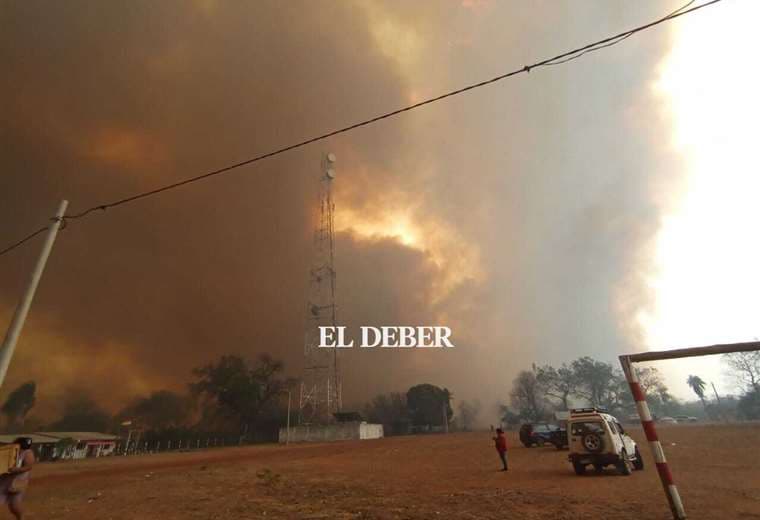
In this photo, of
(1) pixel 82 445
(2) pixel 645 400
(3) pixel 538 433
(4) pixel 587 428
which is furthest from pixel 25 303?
(1) pixel 82 445

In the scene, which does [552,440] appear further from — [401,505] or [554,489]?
[401,505]

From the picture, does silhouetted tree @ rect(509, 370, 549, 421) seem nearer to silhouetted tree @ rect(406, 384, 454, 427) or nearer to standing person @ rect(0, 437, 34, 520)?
silhouetted tree @ rect(406, 384, 454, 427)

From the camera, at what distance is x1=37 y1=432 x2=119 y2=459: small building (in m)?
50.9

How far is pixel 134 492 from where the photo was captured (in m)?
14.5

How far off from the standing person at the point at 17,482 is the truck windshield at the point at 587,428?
15.9 m

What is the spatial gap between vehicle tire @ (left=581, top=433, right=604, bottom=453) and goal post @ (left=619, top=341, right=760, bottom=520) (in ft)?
19.0

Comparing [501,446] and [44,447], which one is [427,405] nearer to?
[44,447]

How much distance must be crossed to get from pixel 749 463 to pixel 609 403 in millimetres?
103035

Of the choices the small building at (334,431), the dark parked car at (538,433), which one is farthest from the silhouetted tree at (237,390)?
the dark parked car at (538,433)

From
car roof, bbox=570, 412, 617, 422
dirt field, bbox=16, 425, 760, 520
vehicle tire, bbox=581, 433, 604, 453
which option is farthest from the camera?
car roof, bbox=570, 412, 617, 422

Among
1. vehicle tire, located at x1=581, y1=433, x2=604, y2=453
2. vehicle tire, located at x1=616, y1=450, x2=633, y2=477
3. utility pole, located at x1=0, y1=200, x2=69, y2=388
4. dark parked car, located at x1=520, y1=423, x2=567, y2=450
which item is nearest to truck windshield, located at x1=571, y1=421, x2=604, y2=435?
vehicle tire, located at x1=581, y1=433, x2=604, y2=453

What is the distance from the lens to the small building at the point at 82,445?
2004 inches

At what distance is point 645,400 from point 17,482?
1408 centimetres

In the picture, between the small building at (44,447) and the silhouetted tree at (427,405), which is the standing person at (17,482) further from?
the silhouetted tree at (427,405)
